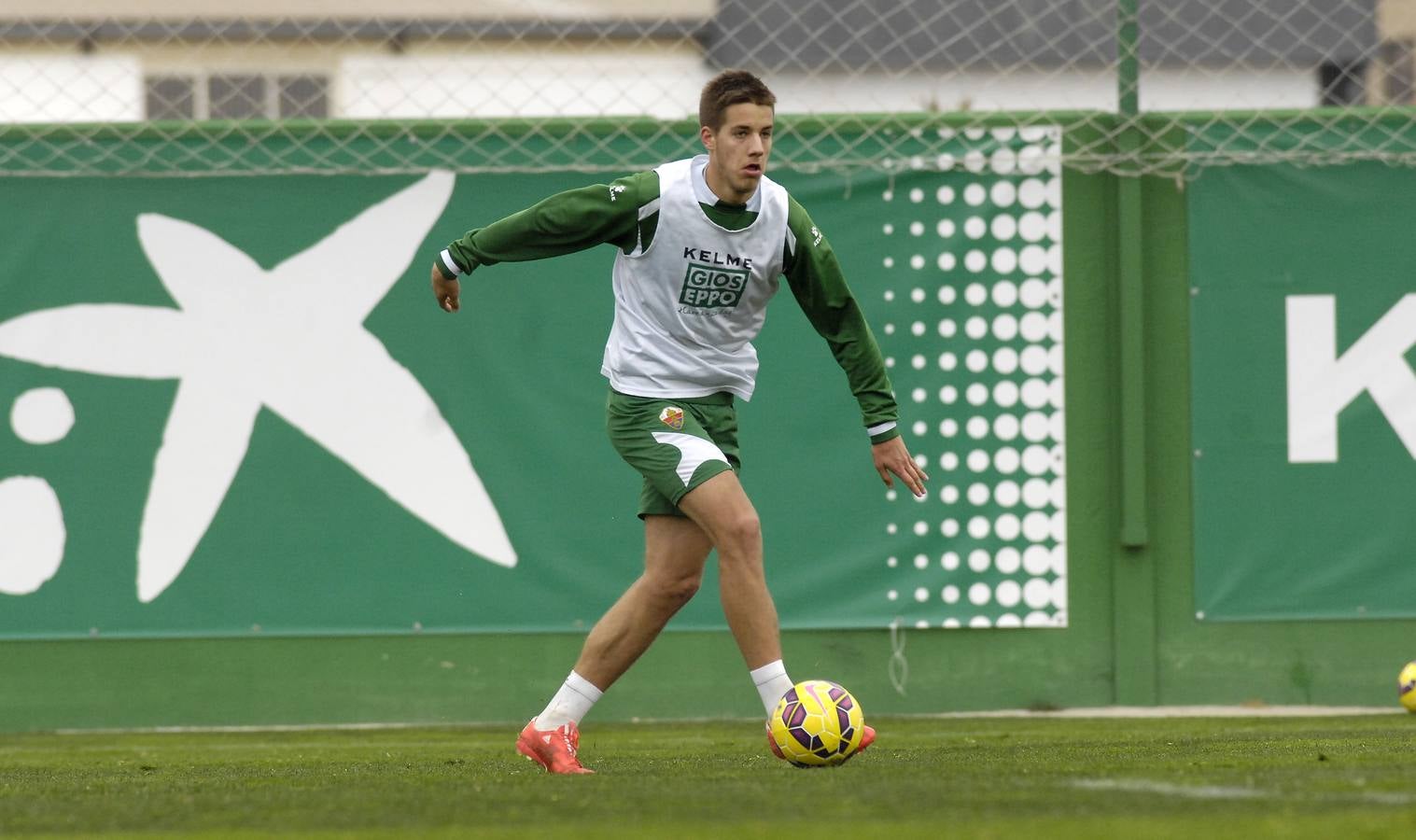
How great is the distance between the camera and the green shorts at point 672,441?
5227 mm

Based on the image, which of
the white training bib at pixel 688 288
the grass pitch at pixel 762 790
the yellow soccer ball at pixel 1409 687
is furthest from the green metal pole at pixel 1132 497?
the white training bib at pixel 688 288

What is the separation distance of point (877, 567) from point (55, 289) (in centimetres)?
368

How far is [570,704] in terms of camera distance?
17.7ft

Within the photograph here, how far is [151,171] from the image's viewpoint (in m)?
8.05

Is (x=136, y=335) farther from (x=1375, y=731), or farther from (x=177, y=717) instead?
(x=1375, y=731)

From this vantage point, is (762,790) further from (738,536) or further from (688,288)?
(688,288)

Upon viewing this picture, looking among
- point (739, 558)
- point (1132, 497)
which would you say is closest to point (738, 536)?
point (739, 558)

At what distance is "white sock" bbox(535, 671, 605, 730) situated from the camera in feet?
17.6

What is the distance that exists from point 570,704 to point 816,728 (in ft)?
2.56

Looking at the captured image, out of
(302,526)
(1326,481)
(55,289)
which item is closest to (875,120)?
(1326,481)

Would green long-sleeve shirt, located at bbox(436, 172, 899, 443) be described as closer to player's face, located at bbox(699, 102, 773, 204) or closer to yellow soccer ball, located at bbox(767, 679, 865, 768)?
player's face, located at bbox(699, 102, 773, 204)

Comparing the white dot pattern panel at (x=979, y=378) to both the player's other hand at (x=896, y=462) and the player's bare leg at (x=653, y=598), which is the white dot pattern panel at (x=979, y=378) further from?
the player's bare leg at (x=653, y=598)

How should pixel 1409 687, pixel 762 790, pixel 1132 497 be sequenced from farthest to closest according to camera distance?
pixel 1132 497
pixel 1409 687
pixel 762 790

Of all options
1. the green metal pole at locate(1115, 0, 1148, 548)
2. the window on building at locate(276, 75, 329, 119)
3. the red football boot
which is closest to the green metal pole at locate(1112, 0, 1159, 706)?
the green metal pole at locate(1115, 0, 1148, 548)
